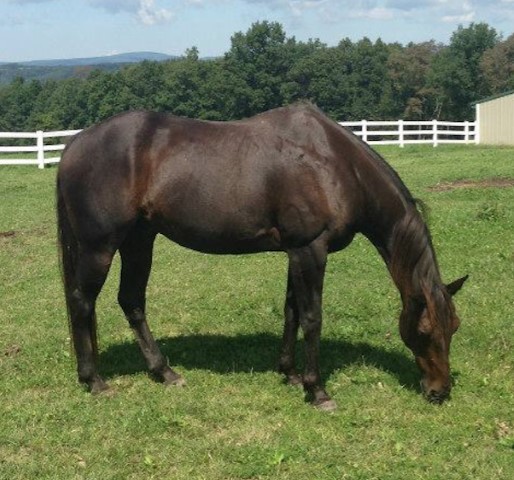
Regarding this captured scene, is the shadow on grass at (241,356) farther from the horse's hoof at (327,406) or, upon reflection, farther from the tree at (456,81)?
the tree at (456,81)

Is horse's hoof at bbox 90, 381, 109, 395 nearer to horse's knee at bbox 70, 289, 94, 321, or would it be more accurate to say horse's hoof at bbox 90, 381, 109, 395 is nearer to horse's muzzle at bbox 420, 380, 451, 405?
horse's knee at bbox 70, 289, 94, 321

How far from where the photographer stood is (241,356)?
6164 mm

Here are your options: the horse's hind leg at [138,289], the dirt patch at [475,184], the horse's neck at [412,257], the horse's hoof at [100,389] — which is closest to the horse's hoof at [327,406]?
the horse's neck at [412,257]

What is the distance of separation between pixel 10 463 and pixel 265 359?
2373 millimetres

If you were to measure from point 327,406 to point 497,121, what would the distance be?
32.3 metres

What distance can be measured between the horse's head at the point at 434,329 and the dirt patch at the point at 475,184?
10462 millimetres

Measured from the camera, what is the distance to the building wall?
34.1 meters

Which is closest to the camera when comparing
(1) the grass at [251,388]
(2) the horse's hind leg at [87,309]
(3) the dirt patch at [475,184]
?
(1) the grass at [251,388]

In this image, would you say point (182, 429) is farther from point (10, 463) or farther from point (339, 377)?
point (339, 377)

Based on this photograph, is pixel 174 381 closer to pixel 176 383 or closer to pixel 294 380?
pixel 176 383

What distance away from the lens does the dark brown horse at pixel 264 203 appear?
5.02 metres

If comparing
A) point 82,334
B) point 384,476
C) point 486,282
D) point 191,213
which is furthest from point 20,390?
point 486,282

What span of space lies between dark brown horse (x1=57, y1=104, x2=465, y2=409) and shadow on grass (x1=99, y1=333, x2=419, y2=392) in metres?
0.56

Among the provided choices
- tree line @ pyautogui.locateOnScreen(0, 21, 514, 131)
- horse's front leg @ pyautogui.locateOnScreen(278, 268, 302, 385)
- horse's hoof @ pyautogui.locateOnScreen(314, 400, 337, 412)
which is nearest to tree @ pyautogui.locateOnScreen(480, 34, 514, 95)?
tree line @ pyautogui.locateOnScreen(0, 21, 514, 131)
